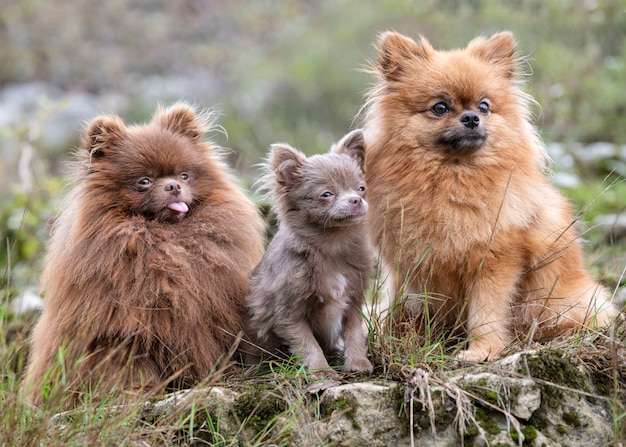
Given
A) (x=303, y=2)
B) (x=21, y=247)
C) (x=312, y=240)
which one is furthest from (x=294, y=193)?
(x=303, y=2)

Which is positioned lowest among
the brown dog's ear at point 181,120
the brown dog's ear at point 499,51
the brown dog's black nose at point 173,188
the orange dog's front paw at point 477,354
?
the orange dog's front paw at point 477,354

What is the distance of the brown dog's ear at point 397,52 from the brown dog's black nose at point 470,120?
59 cm

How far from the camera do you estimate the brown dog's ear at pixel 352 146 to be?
13.8 feet

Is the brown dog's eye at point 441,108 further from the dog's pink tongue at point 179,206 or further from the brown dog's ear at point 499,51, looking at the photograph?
the dog's pink tongue at point 179,206

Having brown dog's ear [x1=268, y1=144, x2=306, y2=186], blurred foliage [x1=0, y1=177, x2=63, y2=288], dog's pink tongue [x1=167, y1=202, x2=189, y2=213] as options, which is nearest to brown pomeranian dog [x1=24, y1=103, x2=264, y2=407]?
dog's pink tongue [x1=167, y1=202, x2=189, y2=213]

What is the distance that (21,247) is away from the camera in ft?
25.5

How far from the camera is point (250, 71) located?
14242 mm

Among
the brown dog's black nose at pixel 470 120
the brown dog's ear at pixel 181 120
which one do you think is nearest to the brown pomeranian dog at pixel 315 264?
the brown dog's black nose at pixel 470 120

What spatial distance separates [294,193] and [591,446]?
6.50ft

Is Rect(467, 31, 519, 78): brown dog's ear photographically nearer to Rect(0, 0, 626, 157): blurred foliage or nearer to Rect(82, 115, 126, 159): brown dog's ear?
Rect(82, 115, 126, 159): brown dog's ear

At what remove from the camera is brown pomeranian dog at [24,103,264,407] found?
4047 mm

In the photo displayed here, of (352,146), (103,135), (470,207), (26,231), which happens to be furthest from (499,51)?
(26,231)

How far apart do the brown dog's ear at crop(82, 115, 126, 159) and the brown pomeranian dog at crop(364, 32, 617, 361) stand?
157 centimetres

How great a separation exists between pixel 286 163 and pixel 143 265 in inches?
39.6
